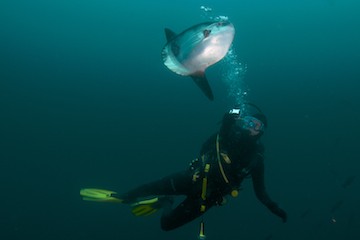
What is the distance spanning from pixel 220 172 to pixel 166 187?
1193 mm

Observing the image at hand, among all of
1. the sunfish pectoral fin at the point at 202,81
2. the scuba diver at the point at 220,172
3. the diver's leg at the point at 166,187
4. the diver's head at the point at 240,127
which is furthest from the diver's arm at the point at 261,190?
the sunfish pectoral fin at the point at 202,81

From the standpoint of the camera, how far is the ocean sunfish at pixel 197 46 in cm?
211

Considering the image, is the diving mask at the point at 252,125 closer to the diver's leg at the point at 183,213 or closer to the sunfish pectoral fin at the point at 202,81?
the diver's leg at the point at 183,213

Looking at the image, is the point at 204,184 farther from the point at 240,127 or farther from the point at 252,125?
the point at 252,125

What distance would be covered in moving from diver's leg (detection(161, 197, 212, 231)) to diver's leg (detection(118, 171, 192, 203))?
0.68 ft

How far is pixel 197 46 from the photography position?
2162 millimetres

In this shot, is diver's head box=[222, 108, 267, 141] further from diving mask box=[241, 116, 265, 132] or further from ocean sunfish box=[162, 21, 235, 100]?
ocean sunfish box=[162, 21, 235, 100]

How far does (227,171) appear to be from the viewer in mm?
4609

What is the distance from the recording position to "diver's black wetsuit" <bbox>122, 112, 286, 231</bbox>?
459 cm

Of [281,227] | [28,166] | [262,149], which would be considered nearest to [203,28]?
[262,149]

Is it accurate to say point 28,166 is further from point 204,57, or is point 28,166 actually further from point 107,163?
point 204,57

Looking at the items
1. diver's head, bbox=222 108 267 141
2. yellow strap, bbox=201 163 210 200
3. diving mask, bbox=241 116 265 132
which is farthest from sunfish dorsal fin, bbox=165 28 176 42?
Result: yellow strap, bbox=201 163 210 200

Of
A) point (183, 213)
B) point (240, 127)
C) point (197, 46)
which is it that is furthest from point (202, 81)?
point (183, 213)

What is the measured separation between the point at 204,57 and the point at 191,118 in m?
49.4
